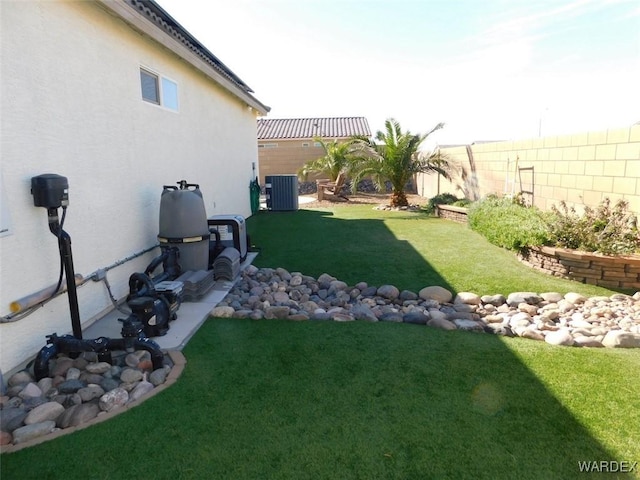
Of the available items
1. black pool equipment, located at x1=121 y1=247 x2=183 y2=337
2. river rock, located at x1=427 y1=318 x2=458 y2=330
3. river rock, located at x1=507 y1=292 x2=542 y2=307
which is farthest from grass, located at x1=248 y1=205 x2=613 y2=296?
black pool equipment, located at x1=121 y1=247 x2=183 y2=337

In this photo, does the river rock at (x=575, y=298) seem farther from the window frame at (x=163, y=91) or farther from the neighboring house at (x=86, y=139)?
the window frame at (x=163, y=91)

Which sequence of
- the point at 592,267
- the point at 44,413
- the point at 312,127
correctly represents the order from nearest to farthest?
the point at 44,413
the point at 592,267
the point at 312,127

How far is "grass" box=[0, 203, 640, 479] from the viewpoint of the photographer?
2293 mm

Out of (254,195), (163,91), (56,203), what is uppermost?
(163,91)

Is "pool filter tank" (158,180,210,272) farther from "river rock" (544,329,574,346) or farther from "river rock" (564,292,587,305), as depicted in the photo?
"river rock" (564,292,587,305)

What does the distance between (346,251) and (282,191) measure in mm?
6574

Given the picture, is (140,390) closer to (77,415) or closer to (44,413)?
(77,415)

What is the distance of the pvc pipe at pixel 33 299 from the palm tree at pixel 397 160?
34.4ft

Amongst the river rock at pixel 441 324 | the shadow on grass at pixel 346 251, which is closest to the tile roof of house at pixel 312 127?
the shadow on grass at pixel 346 251

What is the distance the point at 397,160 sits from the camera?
13.1 metres

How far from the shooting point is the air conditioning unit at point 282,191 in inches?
539

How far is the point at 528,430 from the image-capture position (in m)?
2.57

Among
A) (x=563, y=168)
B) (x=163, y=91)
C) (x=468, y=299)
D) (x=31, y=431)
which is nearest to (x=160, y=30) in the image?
(x=163, y=91)

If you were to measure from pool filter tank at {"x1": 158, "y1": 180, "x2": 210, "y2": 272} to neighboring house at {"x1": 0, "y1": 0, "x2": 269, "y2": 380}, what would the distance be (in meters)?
0.37
